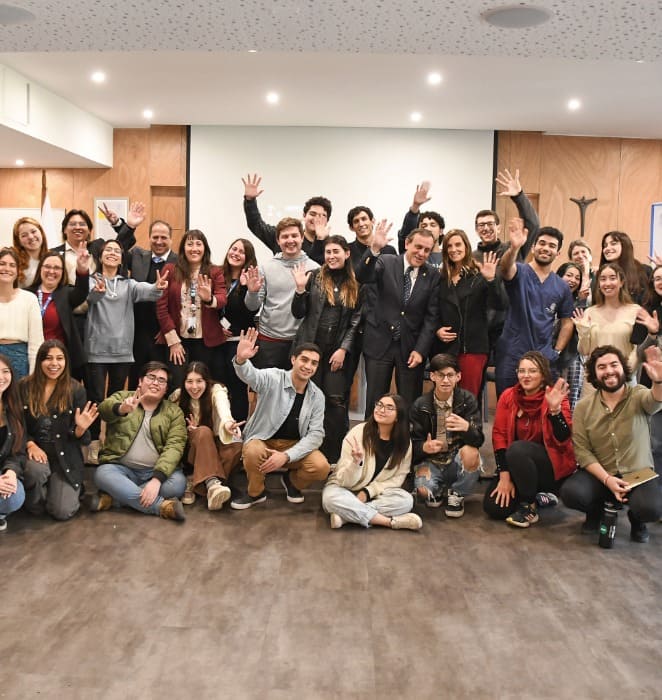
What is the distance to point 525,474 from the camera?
4.00 metres

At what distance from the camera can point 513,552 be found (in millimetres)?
3625

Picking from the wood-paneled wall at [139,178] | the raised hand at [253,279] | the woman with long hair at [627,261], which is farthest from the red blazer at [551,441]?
the wood-paneled wall at [139,178]

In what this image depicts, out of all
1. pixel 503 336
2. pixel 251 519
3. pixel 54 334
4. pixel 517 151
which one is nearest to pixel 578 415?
pixel 503 336

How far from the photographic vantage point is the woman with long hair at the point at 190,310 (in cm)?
470

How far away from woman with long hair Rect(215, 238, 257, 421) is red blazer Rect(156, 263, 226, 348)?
0.23ft

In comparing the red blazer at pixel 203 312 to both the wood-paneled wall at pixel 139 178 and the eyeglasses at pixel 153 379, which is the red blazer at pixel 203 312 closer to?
the eyeglasses at pixel 153 379

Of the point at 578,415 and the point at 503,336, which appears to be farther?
the point at 503,336

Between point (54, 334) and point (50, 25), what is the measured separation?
6.72ft

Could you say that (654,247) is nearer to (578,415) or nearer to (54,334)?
(578,415)

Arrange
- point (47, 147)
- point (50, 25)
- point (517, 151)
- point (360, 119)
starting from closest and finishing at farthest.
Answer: point (50, 25) < point (47, 147) < point (360, 119) < point (517, 151)

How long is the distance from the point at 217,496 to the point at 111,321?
1.30m

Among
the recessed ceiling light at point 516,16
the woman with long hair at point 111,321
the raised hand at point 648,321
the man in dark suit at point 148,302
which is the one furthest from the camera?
the man in dark suit at point 148,302

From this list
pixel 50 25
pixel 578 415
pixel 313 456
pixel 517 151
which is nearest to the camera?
pixel 50 25

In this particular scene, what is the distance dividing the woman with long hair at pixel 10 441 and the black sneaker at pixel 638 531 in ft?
9.91
